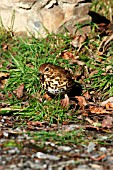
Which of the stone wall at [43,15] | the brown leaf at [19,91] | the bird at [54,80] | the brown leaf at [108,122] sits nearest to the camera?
the brown leaf at [108,122]

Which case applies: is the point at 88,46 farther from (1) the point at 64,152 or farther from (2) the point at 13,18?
(1) the point at 64,152

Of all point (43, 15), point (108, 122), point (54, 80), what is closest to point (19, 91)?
point (54, 80)

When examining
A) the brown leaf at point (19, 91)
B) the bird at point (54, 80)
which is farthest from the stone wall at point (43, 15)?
the bird at point (54, 80)

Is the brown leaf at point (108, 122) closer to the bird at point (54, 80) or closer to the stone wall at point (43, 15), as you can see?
the bird at point (54, 80)

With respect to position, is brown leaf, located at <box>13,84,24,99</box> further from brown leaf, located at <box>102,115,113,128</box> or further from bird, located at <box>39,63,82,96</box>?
brown leaf, located at <box>102,115,113,128</box>

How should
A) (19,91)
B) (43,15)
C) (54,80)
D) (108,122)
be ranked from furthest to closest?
(43,15), (19,91), (54,80), (108,122)

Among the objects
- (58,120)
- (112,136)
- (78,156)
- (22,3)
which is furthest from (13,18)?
(78,156)

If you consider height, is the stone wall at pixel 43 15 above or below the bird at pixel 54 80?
above

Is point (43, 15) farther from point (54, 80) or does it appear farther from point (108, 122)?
point (108, 122)

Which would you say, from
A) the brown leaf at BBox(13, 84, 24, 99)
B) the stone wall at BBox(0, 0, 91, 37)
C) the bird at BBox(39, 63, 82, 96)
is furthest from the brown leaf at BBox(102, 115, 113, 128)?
the stone wall at BBox(0, 0, 91, 37)
